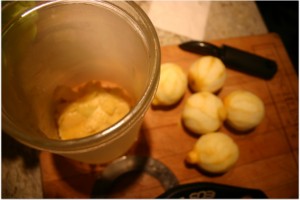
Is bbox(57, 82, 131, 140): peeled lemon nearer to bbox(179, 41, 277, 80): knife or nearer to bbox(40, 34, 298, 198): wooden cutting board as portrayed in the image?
bbox(40, 34, 298, 198): wooden cutting board

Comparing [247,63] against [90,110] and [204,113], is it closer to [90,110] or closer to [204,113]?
[204,113]

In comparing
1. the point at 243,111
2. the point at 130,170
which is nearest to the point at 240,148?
the point at 243,111

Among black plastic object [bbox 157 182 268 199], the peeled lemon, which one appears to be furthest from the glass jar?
black plastic object [bbox 157 182 268 199]

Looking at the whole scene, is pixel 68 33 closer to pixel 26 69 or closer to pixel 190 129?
pixel 26 69

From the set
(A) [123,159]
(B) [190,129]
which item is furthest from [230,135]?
(A) [123,159]

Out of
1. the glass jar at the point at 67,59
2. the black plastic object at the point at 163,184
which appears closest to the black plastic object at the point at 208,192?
the black plastic object at the point at 163,184

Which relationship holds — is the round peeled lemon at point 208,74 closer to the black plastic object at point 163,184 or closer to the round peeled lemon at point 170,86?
the round peeled lemon at point 170,86

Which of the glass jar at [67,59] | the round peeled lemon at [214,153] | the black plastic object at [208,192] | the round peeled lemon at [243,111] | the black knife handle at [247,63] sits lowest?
the black plastic object at [208,192]
